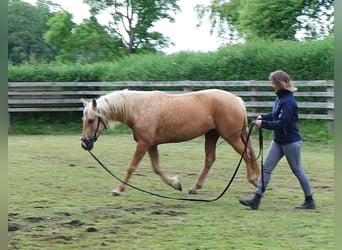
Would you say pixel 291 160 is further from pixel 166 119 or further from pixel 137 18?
pixel 137 18

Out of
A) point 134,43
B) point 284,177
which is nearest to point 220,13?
point 134,43

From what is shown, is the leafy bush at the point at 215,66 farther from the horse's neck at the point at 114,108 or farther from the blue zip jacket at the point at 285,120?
the blue zip jacket at the point at 285,120

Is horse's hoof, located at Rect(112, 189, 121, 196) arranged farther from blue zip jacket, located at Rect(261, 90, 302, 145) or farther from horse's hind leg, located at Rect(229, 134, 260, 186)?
blue zip jacket, located at Rect(261, 90, 302, 145)

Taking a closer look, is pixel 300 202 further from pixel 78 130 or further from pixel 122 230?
A: pixel 78 130

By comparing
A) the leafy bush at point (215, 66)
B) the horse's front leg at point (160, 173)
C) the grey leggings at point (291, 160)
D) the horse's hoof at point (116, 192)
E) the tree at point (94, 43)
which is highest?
the tree at point (94, 43)

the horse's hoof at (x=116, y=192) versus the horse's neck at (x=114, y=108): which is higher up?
the horse's neck at (x=114, y=108)

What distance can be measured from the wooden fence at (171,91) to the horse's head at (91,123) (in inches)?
257

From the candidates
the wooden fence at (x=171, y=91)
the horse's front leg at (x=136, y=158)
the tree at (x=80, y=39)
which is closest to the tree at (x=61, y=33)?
the tree at (x=80, y=39)

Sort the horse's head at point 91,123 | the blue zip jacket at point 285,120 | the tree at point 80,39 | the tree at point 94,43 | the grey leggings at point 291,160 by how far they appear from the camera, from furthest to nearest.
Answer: the tree at point 80,39 < the tree at point 94,43 < the horse's head at point 91,123 < the grey leggings at point 291,160 < the blue zip jacket at point 285,120

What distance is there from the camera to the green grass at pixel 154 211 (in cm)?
461

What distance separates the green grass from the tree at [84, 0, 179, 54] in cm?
2178

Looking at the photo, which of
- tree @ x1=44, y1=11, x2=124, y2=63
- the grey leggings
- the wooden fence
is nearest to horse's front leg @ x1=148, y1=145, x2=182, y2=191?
the grey leggings

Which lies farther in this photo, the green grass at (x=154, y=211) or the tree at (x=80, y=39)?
the tree at (x=80, y=39)

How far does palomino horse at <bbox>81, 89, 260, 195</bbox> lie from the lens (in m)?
6.92
